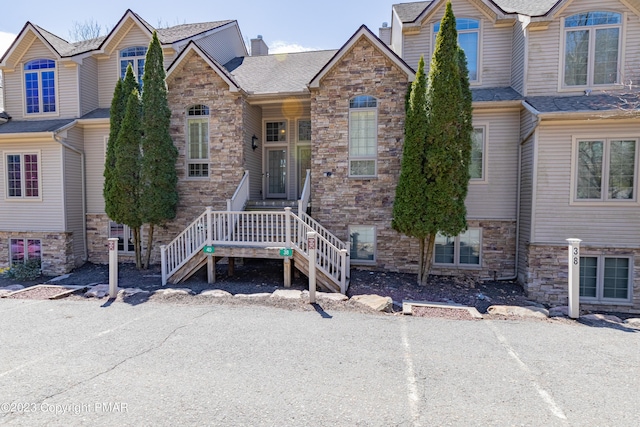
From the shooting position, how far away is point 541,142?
864 cm

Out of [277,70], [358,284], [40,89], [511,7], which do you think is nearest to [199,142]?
[277,70]

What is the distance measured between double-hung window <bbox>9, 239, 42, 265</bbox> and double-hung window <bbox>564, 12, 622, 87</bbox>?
1675cm

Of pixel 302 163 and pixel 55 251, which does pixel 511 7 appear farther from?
pixel 55 251

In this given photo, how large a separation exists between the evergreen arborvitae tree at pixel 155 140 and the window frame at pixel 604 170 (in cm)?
1094

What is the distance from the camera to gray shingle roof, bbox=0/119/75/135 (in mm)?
10936

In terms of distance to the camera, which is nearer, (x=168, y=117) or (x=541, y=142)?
(x=541, y=142)

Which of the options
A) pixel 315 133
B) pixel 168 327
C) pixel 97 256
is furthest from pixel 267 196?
pixel 168 327

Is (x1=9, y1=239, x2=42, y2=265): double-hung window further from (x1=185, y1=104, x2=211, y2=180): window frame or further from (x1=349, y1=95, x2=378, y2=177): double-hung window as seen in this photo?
(x1=349, y1=95, x2=378, y2=177): double-hung window

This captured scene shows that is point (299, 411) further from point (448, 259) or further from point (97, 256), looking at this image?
point (97, 256)

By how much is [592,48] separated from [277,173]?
9789 mm

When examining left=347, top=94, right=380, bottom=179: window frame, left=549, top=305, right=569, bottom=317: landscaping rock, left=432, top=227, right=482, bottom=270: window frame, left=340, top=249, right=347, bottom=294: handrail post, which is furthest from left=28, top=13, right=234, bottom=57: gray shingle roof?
left=549, top=305, right=569, bottom=317: landscaping rock

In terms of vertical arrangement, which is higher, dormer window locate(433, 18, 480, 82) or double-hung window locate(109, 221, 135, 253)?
dormer window locate(433, 18, 480, 82)

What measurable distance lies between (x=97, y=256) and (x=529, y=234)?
13.3 m

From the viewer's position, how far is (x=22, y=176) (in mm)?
11227
